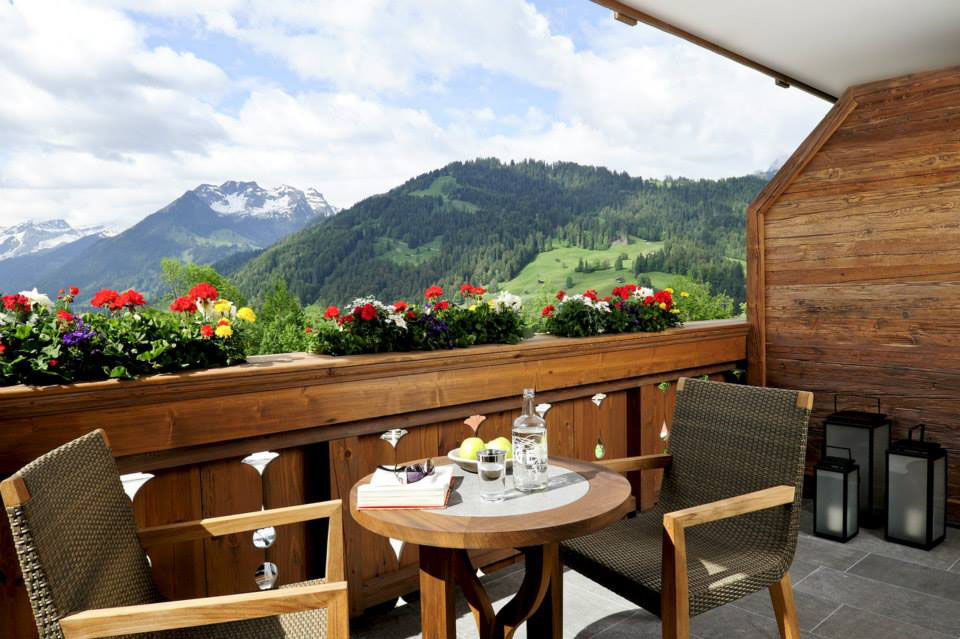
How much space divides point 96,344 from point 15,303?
0.25 m

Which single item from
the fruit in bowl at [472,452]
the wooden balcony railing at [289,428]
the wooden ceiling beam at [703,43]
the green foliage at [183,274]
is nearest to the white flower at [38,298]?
the wooden balcony railing at [289,428]

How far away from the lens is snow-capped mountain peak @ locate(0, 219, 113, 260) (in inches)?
998

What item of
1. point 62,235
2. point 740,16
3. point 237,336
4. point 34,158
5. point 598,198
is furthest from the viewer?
point 34,158

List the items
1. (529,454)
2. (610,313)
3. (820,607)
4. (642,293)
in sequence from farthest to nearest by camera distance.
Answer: (642,293)
(610,313)
(820,607)
(529,454)

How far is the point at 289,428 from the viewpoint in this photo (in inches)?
90.8

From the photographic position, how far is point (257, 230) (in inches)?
1181

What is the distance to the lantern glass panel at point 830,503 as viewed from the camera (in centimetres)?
327

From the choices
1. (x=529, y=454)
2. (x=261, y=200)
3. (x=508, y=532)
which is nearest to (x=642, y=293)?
(x=529, y=454)

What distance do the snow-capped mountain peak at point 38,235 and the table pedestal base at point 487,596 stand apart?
29453mm

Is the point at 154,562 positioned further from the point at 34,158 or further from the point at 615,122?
the point at 34,158

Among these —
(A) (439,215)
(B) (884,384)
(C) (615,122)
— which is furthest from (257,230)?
(B) (884,384)

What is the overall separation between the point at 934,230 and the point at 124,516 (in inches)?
151

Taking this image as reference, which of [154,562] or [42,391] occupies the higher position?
[42,391]

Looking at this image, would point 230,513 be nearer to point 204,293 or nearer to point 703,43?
point 204,293
